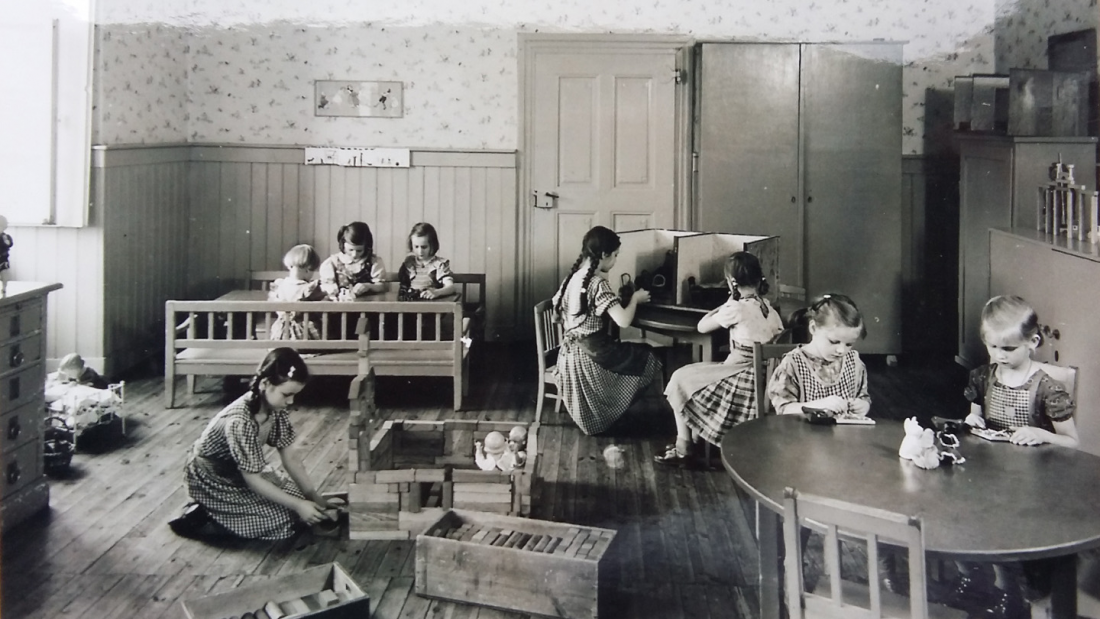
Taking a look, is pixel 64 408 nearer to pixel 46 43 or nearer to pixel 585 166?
pixel 46 43

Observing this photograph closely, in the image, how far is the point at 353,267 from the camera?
5422 mm

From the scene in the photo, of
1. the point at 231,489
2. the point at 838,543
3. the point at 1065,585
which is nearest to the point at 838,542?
the point at 838,543

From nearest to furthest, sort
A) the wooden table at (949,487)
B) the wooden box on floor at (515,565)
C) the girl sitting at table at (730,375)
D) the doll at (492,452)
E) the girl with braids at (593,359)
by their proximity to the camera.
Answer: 1. the wooden table at (949,487)
2. the wooden box on floor at (515,565)
3. the doll at (492,452)
4. the girl sitting at table at (730,375)
5. the girl with braids at (593,359)

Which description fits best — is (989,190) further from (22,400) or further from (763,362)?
(22,400)

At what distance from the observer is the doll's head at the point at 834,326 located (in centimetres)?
300

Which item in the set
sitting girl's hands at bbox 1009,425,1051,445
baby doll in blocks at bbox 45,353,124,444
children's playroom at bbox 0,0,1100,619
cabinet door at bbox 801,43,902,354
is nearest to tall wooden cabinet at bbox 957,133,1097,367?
children's playroom at bbox 0,0,1100,619

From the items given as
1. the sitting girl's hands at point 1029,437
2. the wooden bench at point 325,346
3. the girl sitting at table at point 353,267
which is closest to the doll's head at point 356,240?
the girl sitting at table at point 353,267

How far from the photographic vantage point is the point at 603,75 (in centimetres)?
611

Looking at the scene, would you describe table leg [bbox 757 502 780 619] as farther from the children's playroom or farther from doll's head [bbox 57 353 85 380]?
doll's head [bbox 57 353 85 380]

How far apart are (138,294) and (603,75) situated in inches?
119

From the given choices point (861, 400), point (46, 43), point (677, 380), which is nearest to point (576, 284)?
point (677, 380)

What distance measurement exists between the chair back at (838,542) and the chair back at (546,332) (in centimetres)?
261

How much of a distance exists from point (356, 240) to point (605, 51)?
201cm

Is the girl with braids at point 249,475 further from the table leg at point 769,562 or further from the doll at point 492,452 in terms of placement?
the table leg at point 769,562
